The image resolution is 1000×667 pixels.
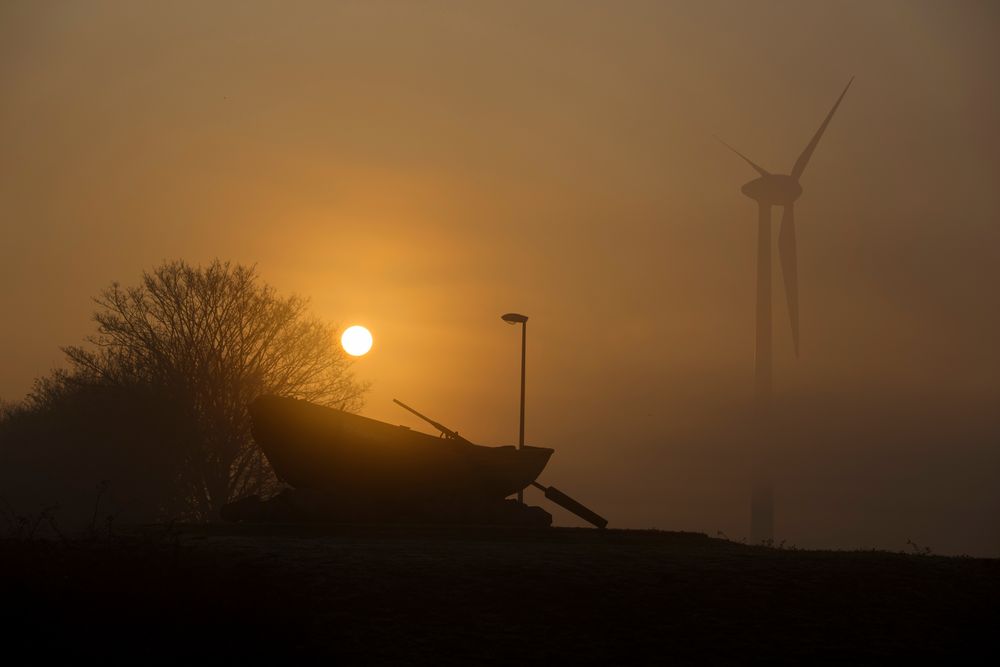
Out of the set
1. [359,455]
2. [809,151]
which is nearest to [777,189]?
[809,151]

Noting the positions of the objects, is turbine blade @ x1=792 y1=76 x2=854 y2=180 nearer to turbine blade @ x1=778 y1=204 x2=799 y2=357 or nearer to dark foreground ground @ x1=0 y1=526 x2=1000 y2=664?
turbine blade @ x1=778 y1=204 x2=799 y2=357

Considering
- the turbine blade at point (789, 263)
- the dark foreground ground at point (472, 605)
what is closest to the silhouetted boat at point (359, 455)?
the dark foreground ground at point (472, 605)

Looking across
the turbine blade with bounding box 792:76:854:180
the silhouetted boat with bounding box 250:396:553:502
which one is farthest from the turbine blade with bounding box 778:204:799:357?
the silhouetted boat with bounding box 250:396:553:502

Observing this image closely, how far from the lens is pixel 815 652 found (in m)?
11.1

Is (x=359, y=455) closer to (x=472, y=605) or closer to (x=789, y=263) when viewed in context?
(x=472, y=605)

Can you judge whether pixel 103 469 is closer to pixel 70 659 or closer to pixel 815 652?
pixel 70 659

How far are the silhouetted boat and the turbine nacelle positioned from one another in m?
41.5

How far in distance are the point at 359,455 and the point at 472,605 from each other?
39.5ft

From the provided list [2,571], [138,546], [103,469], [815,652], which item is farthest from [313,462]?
[103,469]

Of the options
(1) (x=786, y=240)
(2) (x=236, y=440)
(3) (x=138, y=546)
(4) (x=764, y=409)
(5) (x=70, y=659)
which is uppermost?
(1) (x=786, y=240)

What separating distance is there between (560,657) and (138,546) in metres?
6.53

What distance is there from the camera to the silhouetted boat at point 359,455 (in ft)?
78.2

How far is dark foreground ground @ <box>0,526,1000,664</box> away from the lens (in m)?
10.8

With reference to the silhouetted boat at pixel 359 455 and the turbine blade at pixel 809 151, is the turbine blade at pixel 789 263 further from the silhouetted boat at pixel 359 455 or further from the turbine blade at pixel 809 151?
the silhouetted boat at pixel 359 455
